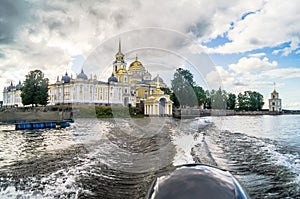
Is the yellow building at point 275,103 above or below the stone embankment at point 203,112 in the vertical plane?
above

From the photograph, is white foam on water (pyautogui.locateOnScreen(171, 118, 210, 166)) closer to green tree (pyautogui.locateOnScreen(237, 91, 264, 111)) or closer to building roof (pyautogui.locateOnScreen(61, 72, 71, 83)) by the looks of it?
building roof (pyautogui.locateOnScreen(61, 72, 71, 83))

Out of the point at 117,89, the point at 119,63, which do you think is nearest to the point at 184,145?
the point at 117,89

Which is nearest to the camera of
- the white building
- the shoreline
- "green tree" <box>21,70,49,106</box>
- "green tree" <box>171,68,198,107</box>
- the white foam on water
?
the white foam on water

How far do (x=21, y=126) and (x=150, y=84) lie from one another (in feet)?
169

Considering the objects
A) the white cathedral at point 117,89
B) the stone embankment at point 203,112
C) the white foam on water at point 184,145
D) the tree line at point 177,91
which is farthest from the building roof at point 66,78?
the white foam on water at point 184,145

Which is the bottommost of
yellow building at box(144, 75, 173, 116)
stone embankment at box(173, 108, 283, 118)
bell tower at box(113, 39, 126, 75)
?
stone embankment at box(173, 108, 283, 118)

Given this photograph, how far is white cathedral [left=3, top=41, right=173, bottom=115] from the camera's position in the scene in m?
58.2

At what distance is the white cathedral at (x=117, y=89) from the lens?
5825 cm

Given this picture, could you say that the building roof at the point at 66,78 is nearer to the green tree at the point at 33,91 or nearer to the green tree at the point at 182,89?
the green tree at the point at 33,91

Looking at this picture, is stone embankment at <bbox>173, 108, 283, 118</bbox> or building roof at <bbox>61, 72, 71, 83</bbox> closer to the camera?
stone embankment at <bbox>173, 108, 283, 118</bbox>

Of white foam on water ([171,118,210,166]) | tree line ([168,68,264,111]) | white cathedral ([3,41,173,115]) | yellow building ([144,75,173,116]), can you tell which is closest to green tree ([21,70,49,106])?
white cathedral ([3,41,173,115])

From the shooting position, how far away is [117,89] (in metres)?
71.4

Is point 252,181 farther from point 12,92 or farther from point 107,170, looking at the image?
point 12,92

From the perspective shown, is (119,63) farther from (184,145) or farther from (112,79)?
(184,145)
